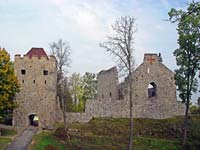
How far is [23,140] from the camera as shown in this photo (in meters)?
27.5

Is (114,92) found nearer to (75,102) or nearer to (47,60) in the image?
(47,60)

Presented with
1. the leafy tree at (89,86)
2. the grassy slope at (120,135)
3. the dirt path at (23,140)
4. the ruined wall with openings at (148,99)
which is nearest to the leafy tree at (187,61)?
the grassy slope at (120,135)

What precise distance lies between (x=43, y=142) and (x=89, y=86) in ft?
102

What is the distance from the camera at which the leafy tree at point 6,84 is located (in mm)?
29281

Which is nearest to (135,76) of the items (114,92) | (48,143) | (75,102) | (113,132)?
(114,92)

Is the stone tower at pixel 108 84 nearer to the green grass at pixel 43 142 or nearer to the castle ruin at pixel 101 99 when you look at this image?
the castle ruin at pixel 101 99

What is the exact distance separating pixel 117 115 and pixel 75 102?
2126cm

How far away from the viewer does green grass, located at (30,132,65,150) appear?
84.1 ft

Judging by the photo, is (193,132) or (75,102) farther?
(75,102)

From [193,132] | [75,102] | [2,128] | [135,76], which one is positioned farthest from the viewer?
[75,102]

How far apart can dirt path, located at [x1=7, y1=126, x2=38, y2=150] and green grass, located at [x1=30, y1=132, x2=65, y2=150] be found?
53 centimetres

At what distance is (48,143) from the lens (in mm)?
26891

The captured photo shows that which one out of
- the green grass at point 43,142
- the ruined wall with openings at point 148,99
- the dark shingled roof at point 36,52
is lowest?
the green grass at point 43,142

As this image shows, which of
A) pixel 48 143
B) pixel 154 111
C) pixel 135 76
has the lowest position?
pixel 48 143
